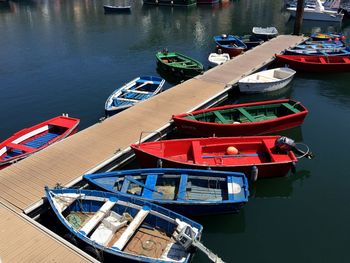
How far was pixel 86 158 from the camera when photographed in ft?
63.5

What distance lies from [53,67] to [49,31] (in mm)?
22248

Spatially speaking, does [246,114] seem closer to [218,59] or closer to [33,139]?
[218,59]

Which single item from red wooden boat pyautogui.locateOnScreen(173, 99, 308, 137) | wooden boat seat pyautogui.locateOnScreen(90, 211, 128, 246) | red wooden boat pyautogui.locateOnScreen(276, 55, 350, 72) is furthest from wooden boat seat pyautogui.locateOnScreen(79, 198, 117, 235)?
red wooden boat pyautogui.locateOnScreen(276, 55, 350, 72)

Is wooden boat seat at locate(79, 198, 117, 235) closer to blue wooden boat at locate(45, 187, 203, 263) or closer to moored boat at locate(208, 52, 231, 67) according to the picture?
blue wooden boat at locate(45, 187, 203, 263)

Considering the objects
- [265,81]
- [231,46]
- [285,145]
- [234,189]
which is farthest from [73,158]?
[231,46]

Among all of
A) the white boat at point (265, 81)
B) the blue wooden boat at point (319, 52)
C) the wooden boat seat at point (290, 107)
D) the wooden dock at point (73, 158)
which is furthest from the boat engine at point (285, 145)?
the blue wooden boat at point (319, 52)

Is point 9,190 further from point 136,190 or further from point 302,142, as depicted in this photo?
point 302,142

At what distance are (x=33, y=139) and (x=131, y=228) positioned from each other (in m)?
12.3

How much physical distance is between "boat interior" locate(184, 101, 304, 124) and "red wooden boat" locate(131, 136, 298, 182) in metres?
3.52

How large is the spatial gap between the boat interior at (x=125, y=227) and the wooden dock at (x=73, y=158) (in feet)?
4.64

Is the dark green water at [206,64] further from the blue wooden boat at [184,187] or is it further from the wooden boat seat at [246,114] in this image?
the wooden boat seat at [246,114]

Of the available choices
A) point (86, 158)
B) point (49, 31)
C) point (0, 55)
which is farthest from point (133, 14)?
point (86, 158)

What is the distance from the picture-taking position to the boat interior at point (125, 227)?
1383 cm

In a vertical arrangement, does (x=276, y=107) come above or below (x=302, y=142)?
above
